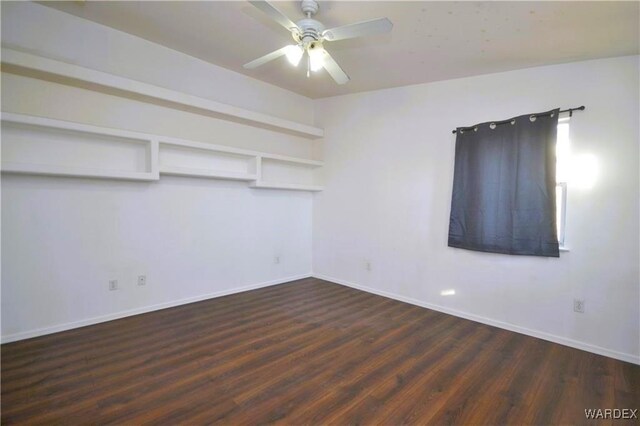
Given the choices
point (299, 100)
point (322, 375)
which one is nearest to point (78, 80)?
point (299, 100)

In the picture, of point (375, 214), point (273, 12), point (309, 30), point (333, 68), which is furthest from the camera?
point (375, 214)

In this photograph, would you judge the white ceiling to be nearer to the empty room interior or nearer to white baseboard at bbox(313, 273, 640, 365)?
the empty room interior

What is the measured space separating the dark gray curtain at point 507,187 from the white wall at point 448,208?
136mm

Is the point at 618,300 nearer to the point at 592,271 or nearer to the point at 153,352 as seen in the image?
the point at 592,271

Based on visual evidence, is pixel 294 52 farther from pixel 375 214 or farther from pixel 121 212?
pixel 375 214

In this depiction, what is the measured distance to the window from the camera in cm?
295

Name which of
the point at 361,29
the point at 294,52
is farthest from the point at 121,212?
the point at 361,29

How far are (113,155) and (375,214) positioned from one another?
125 inches

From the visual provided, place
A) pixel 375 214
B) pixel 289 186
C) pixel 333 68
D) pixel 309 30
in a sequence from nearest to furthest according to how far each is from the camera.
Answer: pixel 309 30
pixel 333 68
pixel 375 214
pixel 289 186

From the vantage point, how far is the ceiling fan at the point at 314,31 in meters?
1.99

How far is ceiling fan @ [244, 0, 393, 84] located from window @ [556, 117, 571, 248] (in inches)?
85.1

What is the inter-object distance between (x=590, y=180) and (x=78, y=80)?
471 centimetres

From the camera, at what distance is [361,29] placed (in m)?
2.08

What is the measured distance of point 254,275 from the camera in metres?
4.43
